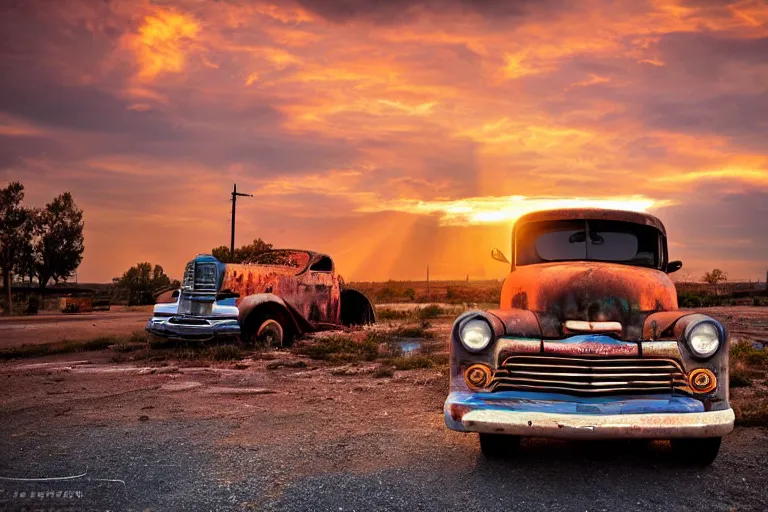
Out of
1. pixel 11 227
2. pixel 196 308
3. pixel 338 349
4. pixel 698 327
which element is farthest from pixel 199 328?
pixel 11 227

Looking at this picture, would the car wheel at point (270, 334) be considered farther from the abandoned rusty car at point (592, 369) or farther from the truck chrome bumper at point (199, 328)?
the abandoned rusty car at point (592, 369)

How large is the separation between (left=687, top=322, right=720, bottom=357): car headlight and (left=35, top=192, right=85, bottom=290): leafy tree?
45.1 m

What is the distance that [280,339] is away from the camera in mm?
11828

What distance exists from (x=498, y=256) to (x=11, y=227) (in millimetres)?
40498

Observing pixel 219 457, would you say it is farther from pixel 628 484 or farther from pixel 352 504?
pixel 628 484

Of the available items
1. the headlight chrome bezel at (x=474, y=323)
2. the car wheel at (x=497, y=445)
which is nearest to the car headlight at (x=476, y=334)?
the headlight chrome bezel at (x=474, y=323)

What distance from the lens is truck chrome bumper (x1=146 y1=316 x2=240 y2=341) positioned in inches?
437

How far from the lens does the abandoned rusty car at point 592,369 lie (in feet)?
13.4

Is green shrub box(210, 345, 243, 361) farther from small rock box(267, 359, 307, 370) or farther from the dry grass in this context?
the dry grass

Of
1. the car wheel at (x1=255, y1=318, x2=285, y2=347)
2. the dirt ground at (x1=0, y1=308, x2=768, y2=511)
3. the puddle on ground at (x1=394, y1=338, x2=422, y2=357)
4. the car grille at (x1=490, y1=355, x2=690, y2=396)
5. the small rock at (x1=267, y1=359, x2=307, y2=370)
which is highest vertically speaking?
the car grille at (x1=490, y1=355, x2=690, y2=396)

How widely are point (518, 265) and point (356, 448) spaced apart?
8.01 feet

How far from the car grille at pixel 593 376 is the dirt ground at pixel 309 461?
2.20 ft

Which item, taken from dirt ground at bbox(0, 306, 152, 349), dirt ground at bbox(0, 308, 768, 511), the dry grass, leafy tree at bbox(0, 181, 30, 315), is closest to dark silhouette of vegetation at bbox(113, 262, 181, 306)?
leafy tree at bbox(0, 181, 30, 315)

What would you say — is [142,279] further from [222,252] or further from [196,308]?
[196,308]
